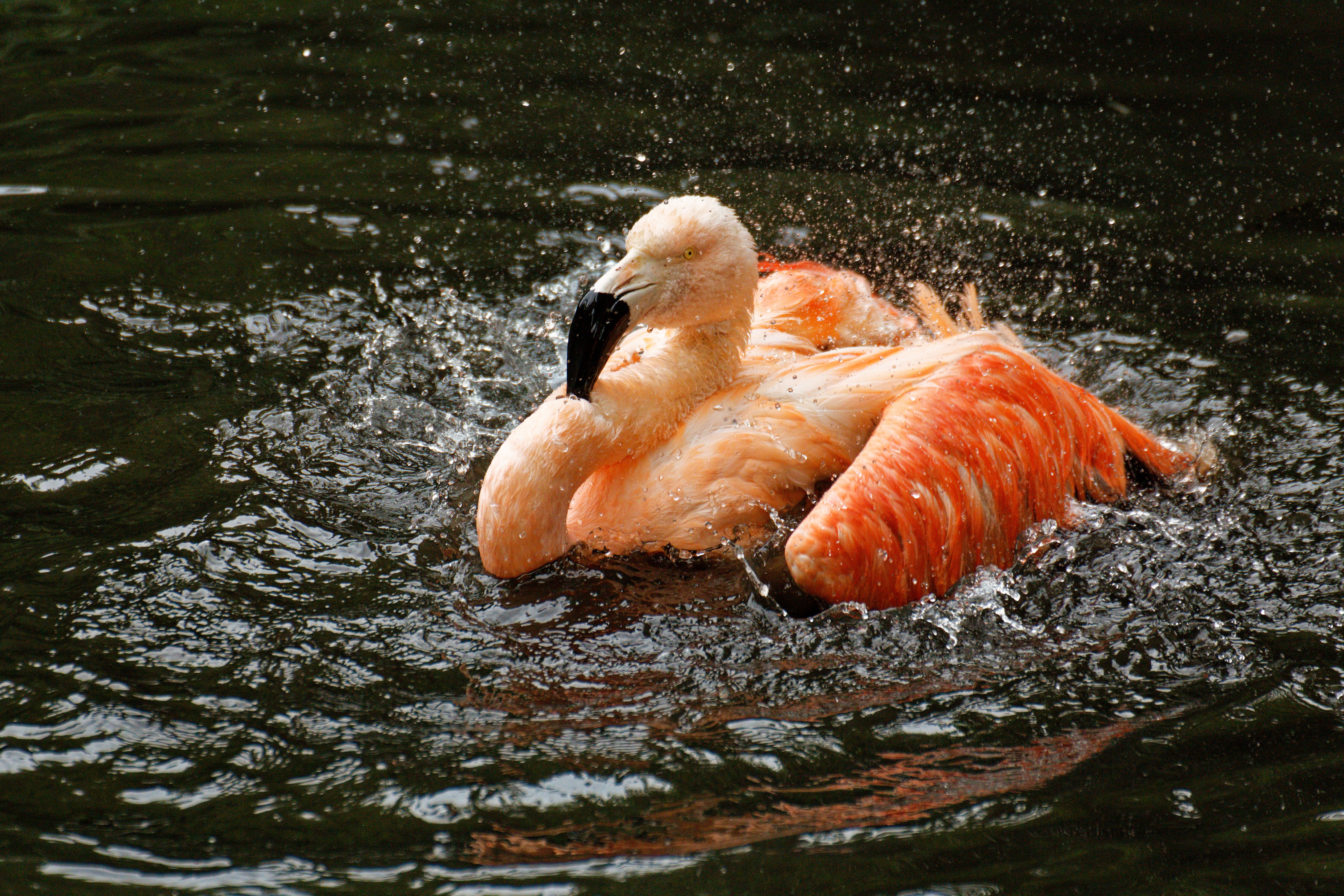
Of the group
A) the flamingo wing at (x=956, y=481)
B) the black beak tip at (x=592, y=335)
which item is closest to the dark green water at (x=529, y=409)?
the flamingo wing at (x=956, y=481)

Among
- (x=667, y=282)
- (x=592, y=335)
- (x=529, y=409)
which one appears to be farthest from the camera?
(x=529, y=409)

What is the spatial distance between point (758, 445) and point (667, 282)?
641 millimetres

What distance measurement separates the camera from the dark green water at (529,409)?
313 cm

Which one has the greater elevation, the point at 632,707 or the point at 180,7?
the point at 180,7

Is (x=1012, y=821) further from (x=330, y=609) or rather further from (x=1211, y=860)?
(x=330, y=609)

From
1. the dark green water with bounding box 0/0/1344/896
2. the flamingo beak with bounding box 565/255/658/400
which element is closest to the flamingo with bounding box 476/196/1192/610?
→ the flamingo beak with bounding box 565/255/658/400

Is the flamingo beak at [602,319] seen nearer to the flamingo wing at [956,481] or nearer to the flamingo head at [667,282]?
the flamingo head at [667,282]

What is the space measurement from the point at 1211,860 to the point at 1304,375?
3.41 m

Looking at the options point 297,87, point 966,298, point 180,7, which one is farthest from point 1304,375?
point 180,7

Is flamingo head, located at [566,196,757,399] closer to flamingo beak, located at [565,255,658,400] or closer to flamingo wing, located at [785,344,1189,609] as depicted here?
flamingo beak, located at [565,255,658,400]

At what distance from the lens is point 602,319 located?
4.06m

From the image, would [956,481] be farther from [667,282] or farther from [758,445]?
[667,282]

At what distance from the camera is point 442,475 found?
4.99m

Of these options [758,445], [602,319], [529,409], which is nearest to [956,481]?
[758,445]
